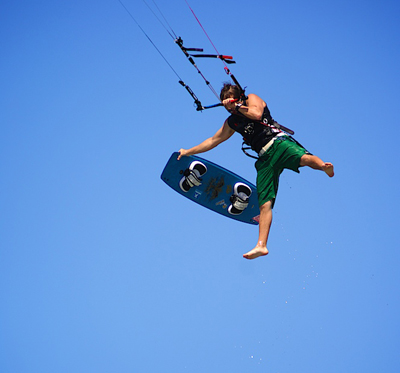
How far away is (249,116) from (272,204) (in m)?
1.10

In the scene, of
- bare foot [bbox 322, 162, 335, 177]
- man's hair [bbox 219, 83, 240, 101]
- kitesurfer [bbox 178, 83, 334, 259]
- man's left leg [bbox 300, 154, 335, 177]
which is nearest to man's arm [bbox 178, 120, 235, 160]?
kitesurfer [bbox 178, 83, 334, 259]

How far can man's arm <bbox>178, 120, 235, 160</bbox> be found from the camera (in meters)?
7.34

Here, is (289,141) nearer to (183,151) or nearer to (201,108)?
(201,108)

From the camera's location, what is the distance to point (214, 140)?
296 inches

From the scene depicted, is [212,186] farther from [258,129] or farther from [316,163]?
[316,163]

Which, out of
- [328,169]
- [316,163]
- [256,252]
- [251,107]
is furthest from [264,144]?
[256,252]

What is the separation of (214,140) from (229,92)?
77cm

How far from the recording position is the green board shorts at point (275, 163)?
6934 millimetres

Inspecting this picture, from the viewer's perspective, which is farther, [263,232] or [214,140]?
[214,140]

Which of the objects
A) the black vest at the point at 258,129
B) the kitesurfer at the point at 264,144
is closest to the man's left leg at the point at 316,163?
the kitesurfer at the point at 264,144

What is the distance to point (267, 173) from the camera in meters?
7.10

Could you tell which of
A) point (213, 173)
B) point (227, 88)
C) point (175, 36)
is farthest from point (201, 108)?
point (213, 173)

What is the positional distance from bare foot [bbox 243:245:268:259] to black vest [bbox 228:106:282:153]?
Answer: 1237mm

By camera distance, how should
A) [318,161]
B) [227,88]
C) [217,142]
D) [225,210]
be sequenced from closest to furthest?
[318,161] < [227,88] < [217,142] < [225,210]
